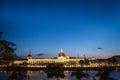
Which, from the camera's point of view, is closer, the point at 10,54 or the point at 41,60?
the point at 10,54

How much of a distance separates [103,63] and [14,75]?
84530mm

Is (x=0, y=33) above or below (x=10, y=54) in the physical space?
above

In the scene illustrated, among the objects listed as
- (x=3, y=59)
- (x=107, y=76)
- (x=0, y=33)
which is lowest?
(x=107, y=76)

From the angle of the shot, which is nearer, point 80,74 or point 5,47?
point 5,47

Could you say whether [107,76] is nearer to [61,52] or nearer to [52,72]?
[52,72]

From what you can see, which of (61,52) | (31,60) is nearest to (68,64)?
(61,52)

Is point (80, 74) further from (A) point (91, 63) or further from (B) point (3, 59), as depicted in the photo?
(A) point (91, 63)

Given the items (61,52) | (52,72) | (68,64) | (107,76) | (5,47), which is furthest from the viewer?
(61,52)

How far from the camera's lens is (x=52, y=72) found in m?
13.9

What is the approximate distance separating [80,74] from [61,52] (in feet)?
311

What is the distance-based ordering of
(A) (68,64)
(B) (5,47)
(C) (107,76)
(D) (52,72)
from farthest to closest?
1. (A) (68,64)
2. (D) (52,72)
3. (C) (107,76)
4. (B) (5,47)

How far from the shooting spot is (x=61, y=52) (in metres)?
109

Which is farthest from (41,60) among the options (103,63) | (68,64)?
(103,63)

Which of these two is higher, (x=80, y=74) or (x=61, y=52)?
(x=61, y=52)
